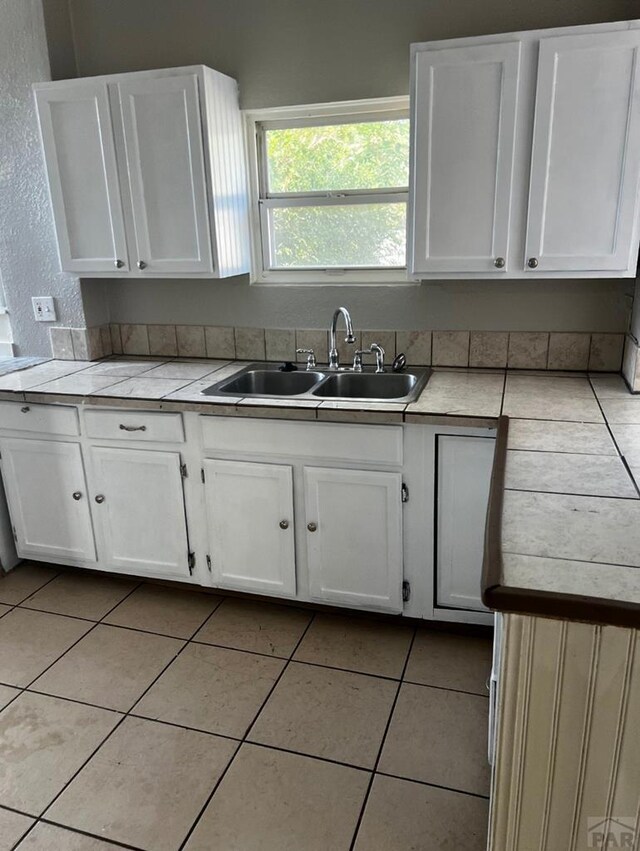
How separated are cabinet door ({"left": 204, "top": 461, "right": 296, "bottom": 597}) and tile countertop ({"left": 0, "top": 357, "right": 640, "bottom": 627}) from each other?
0.80ft

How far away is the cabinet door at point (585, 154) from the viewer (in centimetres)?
204

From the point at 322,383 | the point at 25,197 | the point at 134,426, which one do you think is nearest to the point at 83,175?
the point at 25,197

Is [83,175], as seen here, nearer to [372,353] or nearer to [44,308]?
[44,308]

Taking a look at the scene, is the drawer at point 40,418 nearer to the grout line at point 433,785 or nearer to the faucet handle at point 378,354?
the faucet handle at point 378,354

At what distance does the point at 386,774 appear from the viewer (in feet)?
5.96

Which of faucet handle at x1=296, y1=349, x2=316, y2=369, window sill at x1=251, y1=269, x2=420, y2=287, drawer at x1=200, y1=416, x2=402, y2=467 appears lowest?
drawer at x1=200, y1=416, x2=402, y2=467

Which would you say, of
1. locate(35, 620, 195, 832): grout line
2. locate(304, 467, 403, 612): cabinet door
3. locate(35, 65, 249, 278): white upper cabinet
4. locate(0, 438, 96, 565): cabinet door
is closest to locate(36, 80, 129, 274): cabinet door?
locate(35, 65, 249, 278): white upper cabinet

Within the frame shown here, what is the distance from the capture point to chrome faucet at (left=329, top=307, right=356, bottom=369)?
261cm

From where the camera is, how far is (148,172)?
2.62 metres

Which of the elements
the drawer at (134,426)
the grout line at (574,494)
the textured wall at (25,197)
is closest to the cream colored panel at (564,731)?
the grout line at (574,494)

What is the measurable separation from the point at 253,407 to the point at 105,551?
989 millimetres

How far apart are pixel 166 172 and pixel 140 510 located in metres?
1.37

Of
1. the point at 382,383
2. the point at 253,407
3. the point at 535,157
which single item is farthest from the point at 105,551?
the point at 535,157

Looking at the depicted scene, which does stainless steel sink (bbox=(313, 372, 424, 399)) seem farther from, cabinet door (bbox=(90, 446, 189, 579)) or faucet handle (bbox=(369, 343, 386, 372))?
cabinet door (bbox=(90, 446, 189, 579))
